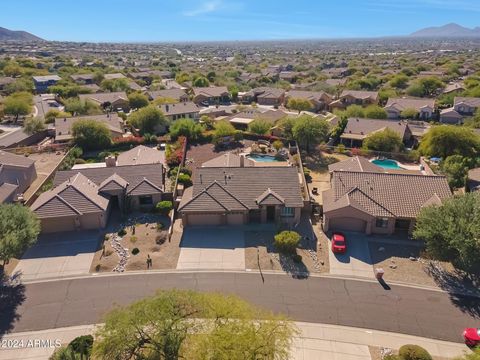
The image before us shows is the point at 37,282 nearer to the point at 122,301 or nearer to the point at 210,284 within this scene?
the point at 122,301

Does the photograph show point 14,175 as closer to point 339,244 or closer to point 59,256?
point 59,256

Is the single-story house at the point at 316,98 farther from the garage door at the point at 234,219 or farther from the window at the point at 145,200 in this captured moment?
the window at the point at 145,200

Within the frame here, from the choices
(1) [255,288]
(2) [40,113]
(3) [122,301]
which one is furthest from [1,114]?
(1) [255,288]

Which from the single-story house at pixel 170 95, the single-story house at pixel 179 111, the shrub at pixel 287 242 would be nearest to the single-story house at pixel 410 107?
the single-story house at pixel 179 111

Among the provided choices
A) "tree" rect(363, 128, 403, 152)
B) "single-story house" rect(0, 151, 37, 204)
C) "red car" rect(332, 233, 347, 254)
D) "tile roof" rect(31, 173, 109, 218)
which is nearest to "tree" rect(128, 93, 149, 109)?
"single-story house" rect(0, 151, 37, 204)

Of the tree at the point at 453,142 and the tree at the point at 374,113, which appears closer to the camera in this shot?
the tree at the point at 453,142

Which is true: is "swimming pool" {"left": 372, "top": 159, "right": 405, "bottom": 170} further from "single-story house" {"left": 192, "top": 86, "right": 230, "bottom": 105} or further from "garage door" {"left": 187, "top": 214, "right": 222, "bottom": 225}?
"single-story house" {"left": 192, "top": 86, "right": 230, "bottom": 105}

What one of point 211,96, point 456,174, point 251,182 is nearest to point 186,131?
point 251,182
